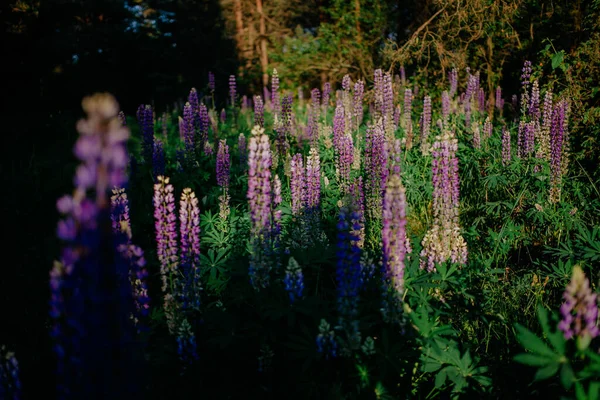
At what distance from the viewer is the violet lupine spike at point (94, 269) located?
140 cm

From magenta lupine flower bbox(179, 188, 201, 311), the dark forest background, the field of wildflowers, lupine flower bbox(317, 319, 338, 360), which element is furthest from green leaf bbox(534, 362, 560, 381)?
the dark forest background

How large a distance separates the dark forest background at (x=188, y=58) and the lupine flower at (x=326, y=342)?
1863 mm

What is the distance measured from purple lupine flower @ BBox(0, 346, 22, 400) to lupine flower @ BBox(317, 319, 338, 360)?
1451 mm

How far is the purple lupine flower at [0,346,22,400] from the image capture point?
6.57ft

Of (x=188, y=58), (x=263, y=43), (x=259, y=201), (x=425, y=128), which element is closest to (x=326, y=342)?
(x=259, y=201)

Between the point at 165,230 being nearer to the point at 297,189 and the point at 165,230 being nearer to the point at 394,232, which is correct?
the point at 394,232

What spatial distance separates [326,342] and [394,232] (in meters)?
0.68

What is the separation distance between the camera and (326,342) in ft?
7.22

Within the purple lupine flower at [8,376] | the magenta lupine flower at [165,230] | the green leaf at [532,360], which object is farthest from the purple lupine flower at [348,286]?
the purple lupine flower at [8,376]

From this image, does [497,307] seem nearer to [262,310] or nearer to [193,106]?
[262,310]

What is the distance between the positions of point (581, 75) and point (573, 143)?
3.15ft

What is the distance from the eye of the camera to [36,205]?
5.94 metres

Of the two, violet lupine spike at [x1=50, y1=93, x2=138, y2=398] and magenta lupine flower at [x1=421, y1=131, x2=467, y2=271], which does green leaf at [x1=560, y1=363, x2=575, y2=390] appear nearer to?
magenta lupine flower at [x1=421, y1=131, x2=467, y2=271]

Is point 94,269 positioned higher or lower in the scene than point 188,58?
lower
